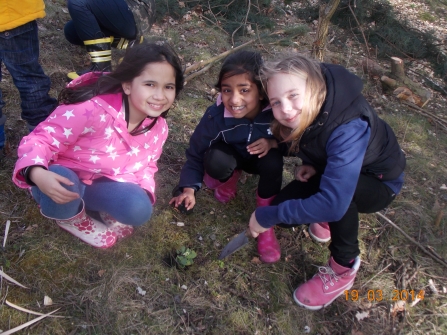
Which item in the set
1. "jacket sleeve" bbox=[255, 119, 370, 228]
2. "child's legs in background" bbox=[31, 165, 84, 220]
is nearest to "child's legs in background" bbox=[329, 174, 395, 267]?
"jacket sleeve" bbox=[255, 119, 370, 228]

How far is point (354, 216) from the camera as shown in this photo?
1952 millimetres

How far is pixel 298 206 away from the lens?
177 centimetres

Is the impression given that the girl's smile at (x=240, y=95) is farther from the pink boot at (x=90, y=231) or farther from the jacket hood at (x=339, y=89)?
the pink boot at (x=90, y=231)

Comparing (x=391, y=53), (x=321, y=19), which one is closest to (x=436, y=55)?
(x=391, y=53)

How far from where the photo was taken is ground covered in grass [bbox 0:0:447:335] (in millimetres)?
1857

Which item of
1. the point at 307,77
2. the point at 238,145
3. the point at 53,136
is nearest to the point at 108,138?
the point at 53,136

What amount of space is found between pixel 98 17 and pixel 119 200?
2.07 meters

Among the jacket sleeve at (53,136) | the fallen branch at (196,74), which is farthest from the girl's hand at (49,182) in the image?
the fallen branch at (196,74)

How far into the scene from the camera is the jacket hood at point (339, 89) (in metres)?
1.72

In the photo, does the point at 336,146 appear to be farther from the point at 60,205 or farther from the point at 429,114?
the point at 429,114

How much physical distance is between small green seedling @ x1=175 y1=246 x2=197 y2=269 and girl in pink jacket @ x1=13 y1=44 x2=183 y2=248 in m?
0.34

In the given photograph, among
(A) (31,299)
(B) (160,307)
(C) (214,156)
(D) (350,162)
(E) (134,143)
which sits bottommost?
(B) (160,307)

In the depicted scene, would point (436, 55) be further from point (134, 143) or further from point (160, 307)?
point (160, 307)

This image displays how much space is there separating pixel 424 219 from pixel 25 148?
2736 mm
